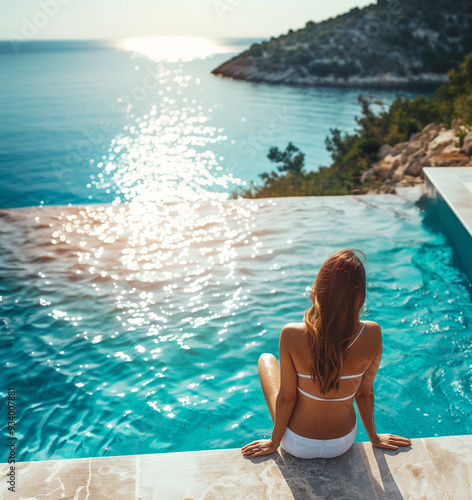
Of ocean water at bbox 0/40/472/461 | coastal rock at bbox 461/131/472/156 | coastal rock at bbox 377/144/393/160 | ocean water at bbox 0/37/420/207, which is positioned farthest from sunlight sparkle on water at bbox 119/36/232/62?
ocean water at bbox 0/40/472/461

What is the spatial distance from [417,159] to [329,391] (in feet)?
22.1

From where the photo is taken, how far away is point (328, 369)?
173 centimetres

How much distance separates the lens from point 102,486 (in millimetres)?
1912

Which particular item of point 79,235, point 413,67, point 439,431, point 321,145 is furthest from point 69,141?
point 413,67

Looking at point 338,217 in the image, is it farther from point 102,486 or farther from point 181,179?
point 181,179

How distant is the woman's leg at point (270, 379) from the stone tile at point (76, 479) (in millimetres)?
670

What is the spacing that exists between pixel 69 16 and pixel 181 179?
21.3 meters

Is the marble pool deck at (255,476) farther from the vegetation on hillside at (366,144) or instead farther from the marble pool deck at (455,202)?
the vegetation on hillside at (366,144)

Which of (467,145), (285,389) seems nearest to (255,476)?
(285,389)

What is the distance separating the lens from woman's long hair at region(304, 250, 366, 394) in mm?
1615

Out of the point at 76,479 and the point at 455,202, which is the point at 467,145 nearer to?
the point at 455,202

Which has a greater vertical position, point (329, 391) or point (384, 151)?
point (384, 151)

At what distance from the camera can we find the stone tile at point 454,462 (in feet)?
6.24

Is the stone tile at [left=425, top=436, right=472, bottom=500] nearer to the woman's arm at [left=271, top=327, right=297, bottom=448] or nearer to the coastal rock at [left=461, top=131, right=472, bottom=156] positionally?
the woman's arm at [left=271, top=327, right=297, bottom=448]
